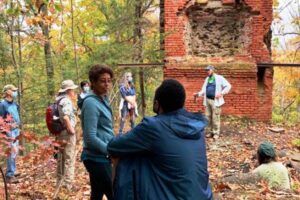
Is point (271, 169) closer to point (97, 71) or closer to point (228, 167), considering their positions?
point (97, 71)

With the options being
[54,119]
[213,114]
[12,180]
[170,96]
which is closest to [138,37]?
[213,114]

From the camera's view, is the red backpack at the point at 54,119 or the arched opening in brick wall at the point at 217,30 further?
the arched opening in brick wall at the point at 217,30

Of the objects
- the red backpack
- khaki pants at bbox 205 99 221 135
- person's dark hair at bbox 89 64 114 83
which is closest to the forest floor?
khaki pants at bbox 205 99 221 135

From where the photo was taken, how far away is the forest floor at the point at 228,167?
5764mm

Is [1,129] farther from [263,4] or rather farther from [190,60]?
[263,4]

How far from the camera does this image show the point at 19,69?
16078 mm

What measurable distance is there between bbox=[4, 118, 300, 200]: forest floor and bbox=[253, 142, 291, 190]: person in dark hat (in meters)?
0.14

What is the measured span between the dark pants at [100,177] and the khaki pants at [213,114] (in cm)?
696

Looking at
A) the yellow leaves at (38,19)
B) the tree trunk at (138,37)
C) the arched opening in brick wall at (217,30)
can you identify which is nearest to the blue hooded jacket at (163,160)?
the yellow leaves at (38,19)

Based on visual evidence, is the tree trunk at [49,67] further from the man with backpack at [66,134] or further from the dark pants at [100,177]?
the dark pants at [100,177]

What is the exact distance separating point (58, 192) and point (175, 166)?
3999mm

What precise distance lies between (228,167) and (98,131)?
559cm

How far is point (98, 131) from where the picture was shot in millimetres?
4176

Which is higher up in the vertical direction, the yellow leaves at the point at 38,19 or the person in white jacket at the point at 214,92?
the yellow leaves at the point at 38,19
